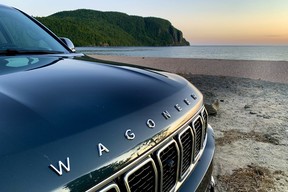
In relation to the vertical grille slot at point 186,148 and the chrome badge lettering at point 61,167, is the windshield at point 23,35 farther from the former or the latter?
the chrome badge lettering at point 61,167

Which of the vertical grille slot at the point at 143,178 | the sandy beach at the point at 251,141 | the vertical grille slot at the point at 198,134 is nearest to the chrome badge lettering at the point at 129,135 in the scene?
the vertical grille slot at the point at 143,178

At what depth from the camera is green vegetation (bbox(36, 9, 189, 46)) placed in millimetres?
106250

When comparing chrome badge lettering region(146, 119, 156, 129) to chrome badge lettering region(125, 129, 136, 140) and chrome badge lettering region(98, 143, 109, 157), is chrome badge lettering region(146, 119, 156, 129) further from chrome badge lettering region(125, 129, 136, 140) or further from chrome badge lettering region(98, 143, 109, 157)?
chrome badge lettering region(98, 143, 109, 157)

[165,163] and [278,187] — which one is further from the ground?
[165,163]

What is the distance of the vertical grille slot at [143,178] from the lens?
1.11 metres

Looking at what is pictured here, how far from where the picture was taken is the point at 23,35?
2740 mm

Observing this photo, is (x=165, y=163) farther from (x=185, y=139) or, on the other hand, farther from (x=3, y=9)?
(x=3, y=9)

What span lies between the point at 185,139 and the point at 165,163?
30 centimetres

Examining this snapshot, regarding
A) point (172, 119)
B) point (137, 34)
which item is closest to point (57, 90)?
point (172, 119)

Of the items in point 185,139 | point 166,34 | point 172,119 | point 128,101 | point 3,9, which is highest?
point 3,9

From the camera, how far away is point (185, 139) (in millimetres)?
1601

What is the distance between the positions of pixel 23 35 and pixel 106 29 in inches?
5782

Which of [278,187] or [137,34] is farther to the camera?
[137,34]

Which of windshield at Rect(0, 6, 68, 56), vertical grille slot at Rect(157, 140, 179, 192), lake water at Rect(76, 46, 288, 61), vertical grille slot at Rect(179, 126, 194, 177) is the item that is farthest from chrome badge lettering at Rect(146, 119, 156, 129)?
lake water at Rect(76, 46, 288, 61)
